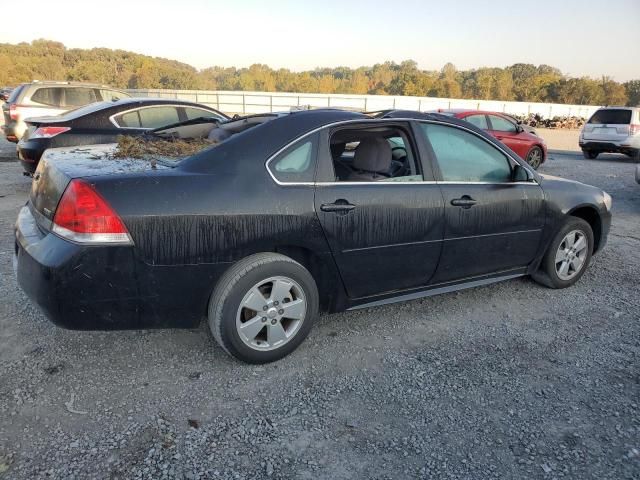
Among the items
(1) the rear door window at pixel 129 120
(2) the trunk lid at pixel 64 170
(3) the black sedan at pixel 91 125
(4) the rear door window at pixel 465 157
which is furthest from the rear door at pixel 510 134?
(2) the trunk lid at pixel 64 170

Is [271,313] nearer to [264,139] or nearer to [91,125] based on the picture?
[264,139]

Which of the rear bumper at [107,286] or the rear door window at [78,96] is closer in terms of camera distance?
the rear bumper at [107,286]

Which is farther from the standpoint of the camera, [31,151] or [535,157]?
[535,157]

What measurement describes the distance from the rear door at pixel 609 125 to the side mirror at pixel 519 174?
13.3m

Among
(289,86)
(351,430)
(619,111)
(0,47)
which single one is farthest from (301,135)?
(0,47)

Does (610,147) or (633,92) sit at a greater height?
(633,92)

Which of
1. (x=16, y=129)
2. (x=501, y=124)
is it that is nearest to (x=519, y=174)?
(x=501, y=124)

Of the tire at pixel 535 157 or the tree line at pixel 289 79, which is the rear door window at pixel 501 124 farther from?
the tree line at pixel 289 79

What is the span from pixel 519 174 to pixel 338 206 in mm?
1729

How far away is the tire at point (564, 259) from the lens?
14.0 feet

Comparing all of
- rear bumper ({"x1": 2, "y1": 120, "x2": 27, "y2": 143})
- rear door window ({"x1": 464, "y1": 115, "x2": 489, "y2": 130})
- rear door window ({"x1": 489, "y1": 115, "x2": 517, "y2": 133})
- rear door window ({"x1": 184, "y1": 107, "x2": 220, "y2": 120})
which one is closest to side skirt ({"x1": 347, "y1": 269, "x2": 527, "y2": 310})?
rear door window ({"x1": 184, "y1": 107, "x2": 220, "y2": 120})

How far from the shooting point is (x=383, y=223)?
321cm

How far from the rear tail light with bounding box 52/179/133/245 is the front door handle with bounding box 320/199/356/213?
115 centimetres

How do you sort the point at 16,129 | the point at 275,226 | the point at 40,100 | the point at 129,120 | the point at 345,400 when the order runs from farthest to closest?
1. the point at 40,100
2. the point at 16,129
3. the point at 129,120
4. the point at 275,226
5. the point at 345,400
